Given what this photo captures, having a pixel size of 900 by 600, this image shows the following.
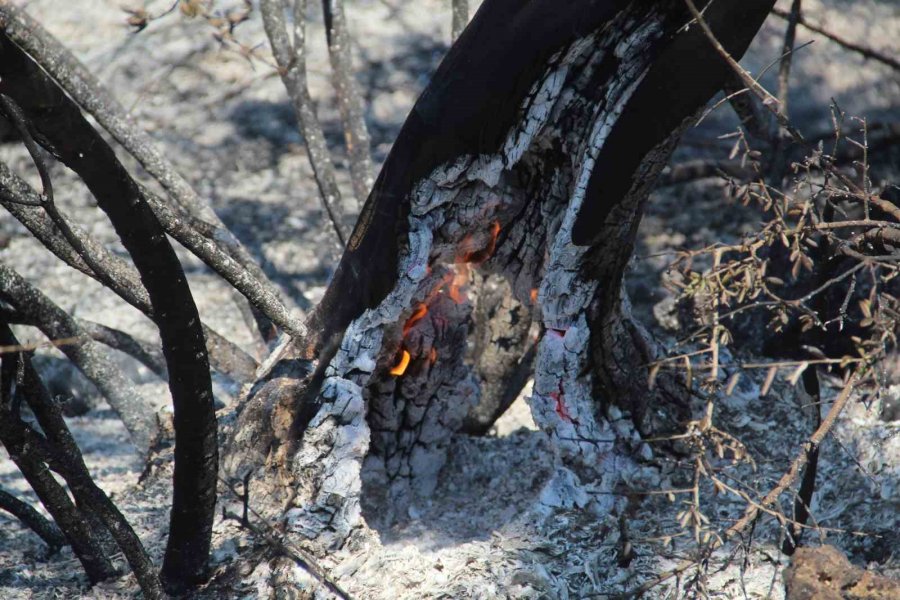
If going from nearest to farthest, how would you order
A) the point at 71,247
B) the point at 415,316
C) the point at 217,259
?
the point at 217,259 < the point at 71,247 < the point at 415,316

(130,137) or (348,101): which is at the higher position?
(348,101)

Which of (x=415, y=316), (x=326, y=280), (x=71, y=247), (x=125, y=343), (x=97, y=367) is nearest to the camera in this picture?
(x=71, y=247)

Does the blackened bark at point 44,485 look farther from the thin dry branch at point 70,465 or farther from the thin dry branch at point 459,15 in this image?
the thin dry branch at point 459,15

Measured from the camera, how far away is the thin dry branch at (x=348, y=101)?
3352 millimetres

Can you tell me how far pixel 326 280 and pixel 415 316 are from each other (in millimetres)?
1798

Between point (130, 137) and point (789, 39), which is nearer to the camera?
point (130, 137)

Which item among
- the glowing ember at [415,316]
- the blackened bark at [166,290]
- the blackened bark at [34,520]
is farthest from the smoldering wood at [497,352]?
the blackened bark at [34,520]

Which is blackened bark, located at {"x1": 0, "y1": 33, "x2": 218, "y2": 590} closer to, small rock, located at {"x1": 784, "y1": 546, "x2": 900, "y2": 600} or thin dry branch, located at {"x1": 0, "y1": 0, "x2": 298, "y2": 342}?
thin dry branch, located at {"x1": 0, "y1": 0, "x2": 298, "y2": 342}

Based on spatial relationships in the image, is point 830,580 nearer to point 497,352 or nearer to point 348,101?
point 497,352

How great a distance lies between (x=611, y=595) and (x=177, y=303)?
1.23 meters

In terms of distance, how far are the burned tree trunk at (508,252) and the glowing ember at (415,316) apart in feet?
0.05

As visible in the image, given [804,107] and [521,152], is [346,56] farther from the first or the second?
[804,107]

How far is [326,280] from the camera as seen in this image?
412cm

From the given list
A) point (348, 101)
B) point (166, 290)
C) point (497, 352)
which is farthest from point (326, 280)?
point (166, 290)
